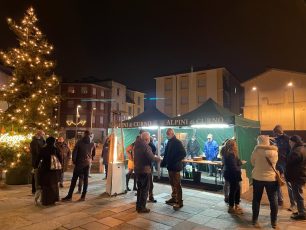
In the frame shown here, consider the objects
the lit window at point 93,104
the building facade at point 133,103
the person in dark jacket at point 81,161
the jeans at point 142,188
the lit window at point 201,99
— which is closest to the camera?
the jeans at point 142,188

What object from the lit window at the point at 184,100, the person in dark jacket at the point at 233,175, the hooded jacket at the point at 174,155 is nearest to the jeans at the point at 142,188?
the hooded jacket at the point at 174,155

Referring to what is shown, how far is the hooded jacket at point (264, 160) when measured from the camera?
471 cm

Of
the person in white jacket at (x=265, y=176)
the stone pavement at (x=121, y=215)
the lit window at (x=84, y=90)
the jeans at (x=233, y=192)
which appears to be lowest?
the stone pavement at (x=121, y=215)

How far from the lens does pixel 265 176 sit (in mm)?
4699

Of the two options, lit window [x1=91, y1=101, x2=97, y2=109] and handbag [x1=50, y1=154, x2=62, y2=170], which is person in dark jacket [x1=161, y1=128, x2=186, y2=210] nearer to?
handbag [x1=50, y1=154, x2=62, y2=170]

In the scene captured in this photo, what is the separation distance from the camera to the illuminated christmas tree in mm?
10930

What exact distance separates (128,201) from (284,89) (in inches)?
1245

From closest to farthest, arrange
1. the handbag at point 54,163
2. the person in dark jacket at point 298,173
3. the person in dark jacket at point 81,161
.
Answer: the person in dark jacket at point 298,173 → the handbag at point 54,163 → the person in dark jacket at point 81,161

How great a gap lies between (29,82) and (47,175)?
6.79 meters

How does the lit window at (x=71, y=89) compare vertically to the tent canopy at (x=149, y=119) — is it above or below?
above

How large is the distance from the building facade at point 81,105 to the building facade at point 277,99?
77.6 ft

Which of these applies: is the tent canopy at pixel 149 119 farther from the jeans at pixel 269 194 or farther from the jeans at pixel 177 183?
the jeans at pixel 269 194

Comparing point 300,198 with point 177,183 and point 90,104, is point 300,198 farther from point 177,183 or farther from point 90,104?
point 90,104

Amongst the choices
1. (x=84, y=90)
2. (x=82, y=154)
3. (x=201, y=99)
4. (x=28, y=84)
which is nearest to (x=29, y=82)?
(x=28, y=84)
